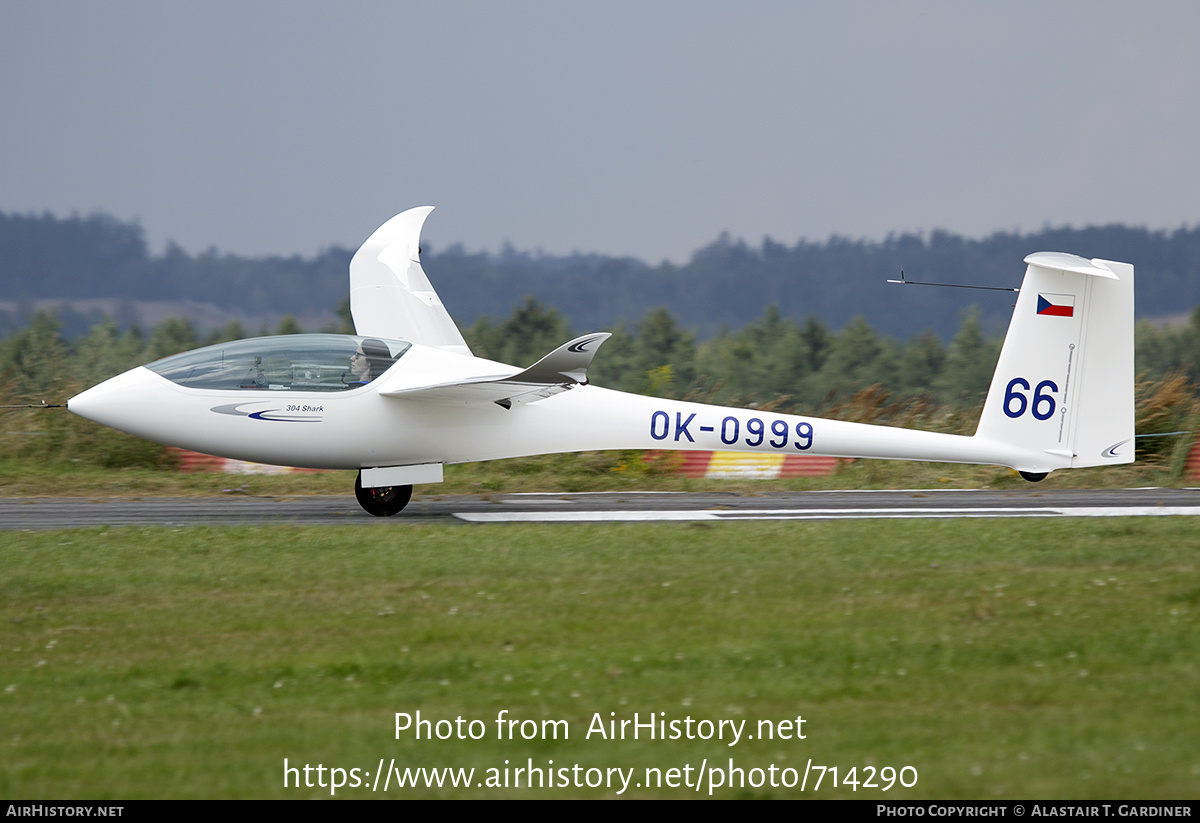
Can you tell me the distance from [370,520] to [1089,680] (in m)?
8.48

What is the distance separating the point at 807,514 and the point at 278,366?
6693 mm

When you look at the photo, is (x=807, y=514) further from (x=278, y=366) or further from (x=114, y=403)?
(x=114, y=403)

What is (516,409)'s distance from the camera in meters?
13.3

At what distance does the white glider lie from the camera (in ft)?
41.2

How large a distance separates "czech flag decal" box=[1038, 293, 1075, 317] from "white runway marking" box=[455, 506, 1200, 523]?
2.48 meters

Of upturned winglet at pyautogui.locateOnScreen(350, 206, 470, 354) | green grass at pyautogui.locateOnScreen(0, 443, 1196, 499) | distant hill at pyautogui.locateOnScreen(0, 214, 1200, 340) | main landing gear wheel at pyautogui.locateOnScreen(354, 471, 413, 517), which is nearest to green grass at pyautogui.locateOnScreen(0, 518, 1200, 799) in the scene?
main landing gear wheel at pyautogui.locateOnScreen(354, 471, 413, 517)

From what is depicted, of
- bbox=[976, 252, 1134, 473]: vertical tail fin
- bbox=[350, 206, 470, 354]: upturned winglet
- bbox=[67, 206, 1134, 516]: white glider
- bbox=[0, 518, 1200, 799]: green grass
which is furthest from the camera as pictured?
bbox=[350, 206, 470, 354]: upturned winglet

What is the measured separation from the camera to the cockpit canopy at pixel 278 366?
12.6 m

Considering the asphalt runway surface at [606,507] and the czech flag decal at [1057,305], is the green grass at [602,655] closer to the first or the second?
the asphalt runway surface at [606,507]

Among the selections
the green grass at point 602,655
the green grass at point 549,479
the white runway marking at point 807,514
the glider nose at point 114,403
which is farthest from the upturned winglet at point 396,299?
the green grass at point 602,655

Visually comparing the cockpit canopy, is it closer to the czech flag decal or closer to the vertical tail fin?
the vertical tail fin

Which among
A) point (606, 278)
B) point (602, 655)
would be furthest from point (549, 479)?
point (606, 278)

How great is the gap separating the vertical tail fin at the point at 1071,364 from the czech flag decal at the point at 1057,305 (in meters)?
0.01
